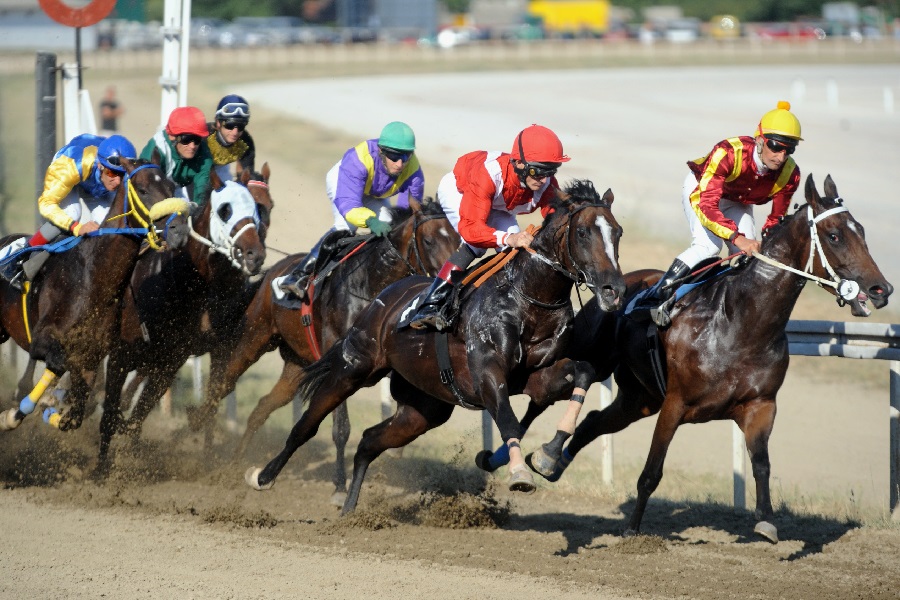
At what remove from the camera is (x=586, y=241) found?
5.48m

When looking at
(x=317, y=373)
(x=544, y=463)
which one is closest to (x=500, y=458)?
(x=544, y=463)

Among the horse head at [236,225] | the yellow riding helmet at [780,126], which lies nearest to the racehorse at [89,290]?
the horse head at [236,225]

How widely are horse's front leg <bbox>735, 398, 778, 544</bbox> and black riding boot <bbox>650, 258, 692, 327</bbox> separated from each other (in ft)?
2.26

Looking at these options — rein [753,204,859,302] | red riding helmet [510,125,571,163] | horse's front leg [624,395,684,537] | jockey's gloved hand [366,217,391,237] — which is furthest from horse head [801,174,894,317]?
jockey's gloved hand [366,217,391,237]

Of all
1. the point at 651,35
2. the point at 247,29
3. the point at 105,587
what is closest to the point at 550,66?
the point at 651,35

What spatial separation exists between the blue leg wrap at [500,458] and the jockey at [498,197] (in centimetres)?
74

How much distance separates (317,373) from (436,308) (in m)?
1.13

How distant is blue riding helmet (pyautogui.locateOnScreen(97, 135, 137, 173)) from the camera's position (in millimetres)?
7191

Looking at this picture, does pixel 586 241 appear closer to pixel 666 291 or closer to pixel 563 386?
pixel 563 386

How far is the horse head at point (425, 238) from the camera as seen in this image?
7.25m

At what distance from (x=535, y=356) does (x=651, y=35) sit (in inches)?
2275

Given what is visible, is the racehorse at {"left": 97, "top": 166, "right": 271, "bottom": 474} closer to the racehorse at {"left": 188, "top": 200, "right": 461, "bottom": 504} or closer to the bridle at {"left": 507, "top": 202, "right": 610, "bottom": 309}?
the racehorse at {"left": 188, "top": 200, "right": 461, "bottom": 504}

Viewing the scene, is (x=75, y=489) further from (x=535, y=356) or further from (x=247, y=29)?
(x=247, y=29)

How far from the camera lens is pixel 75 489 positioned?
7305 millimetres
